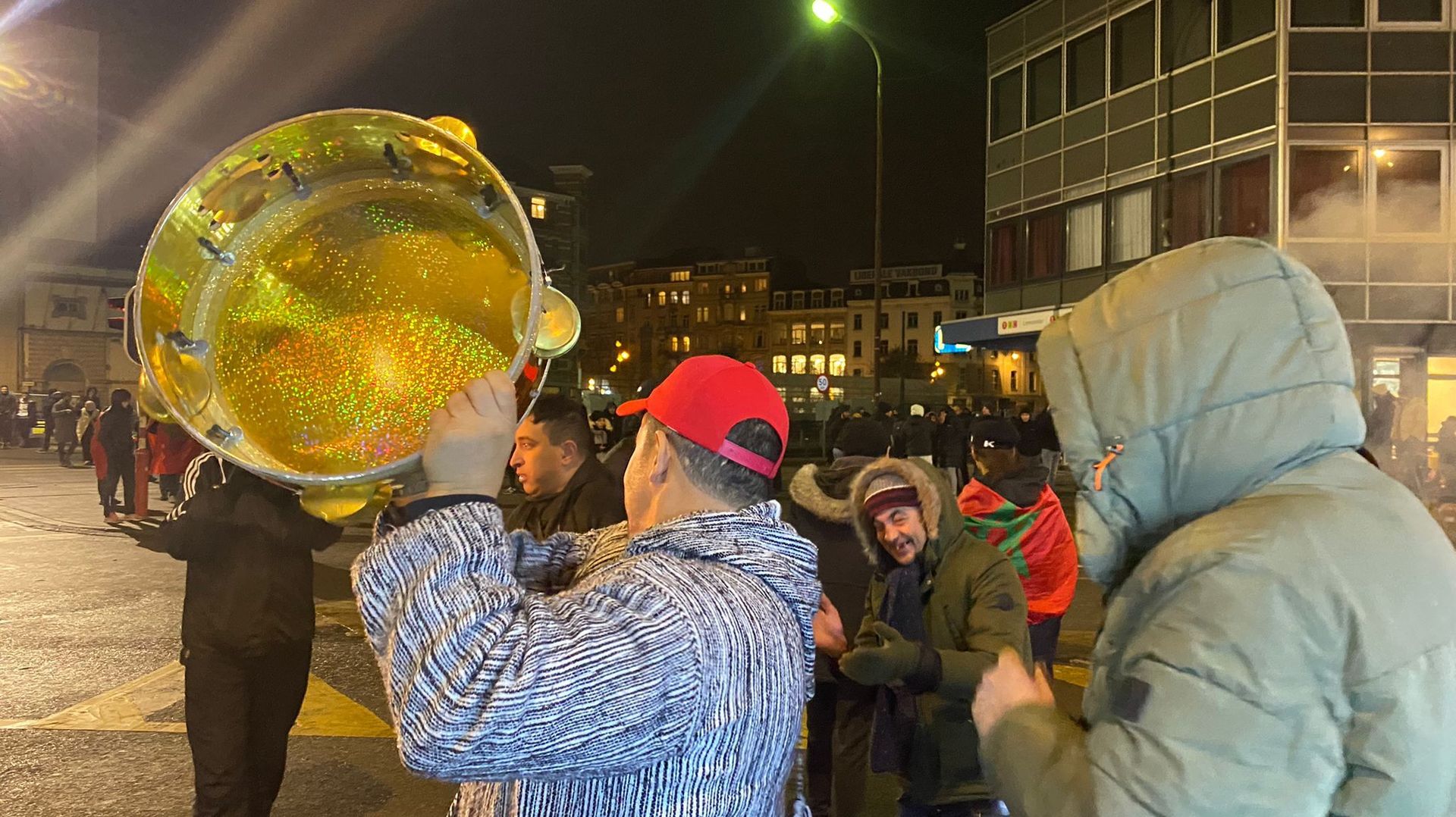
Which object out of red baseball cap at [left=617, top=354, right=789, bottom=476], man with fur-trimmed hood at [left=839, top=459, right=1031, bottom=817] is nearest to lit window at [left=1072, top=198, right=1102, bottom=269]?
man with fur-trimmed hood at [left=839, top=459, right=1031, bottom=817]

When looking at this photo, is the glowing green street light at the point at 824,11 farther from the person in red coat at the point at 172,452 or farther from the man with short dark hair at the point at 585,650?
the man with short dark hair at the point at 585,650

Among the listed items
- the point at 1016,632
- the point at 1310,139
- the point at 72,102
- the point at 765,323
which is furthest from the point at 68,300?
the point at 765,323

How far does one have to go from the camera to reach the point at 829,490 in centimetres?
440

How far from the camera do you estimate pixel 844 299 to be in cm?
10381

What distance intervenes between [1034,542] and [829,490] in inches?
42.4

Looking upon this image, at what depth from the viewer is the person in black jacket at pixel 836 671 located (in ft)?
14.0

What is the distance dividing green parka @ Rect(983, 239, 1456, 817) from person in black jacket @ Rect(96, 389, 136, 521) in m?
16.2

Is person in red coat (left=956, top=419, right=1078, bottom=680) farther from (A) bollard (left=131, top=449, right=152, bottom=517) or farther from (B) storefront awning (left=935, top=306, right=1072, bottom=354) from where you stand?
(B) storefront awning (left=935, top=306, right=1072, bottom=354)

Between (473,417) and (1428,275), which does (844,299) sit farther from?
(473,417)

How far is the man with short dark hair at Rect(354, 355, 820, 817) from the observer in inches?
48.8

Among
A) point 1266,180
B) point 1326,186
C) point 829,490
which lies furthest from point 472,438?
point 1326,186

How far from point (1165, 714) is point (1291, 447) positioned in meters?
0.42

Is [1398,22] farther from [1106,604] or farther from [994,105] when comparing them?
[1106,604]

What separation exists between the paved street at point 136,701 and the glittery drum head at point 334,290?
9.01 feet
